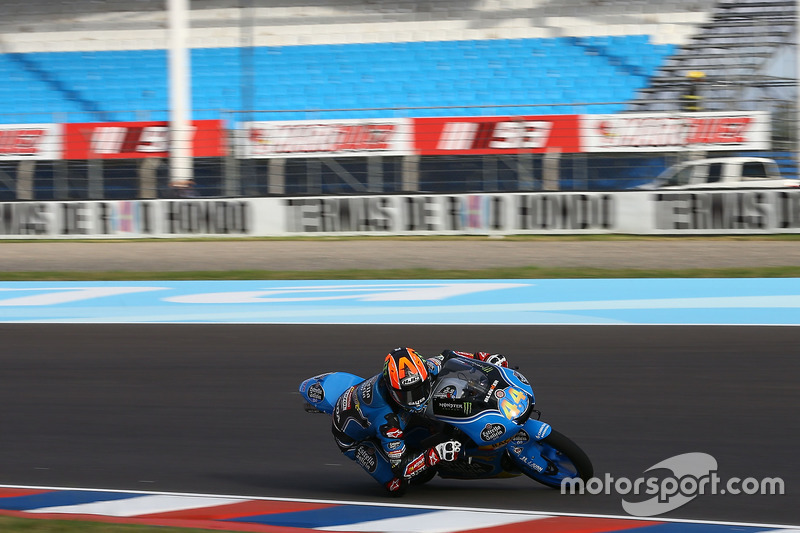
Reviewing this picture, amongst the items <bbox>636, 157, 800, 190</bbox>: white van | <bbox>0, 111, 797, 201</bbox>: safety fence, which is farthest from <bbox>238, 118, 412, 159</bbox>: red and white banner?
<bbox>636, 157, 800, 190</bbox>: white van

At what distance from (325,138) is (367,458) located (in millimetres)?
11851

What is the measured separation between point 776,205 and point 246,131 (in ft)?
27.6

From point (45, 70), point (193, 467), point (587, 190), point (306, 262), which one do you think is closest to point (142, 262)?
point (306, 262)

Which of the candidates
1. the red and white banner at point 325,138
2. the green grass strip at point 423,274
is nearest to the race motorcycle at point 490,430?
the green grass strip at point 423,274

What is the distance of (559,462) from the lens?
478cm

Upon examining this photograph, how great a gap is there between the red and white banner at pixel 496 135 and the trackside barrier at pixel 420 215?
902 mm

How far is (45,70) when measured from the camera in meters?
24.0

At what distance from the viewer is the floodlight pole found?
16.2 metres

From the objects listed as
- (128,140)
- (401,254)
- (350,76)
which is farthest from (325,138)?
(350,76)

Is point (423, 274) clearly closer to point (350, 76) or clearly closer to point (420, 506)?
point (420, 506)

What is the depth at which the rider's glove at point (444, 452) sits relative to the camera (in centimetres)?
459

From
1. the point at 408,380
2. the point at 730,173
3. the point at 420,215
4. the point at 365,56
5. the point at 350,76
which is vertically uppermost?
the point at 365,56

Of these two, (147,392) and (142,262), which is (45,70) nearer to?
(142,262)

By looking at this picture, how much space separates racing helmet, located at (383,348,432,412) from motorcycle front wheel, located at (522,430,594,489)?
2.07 feet
